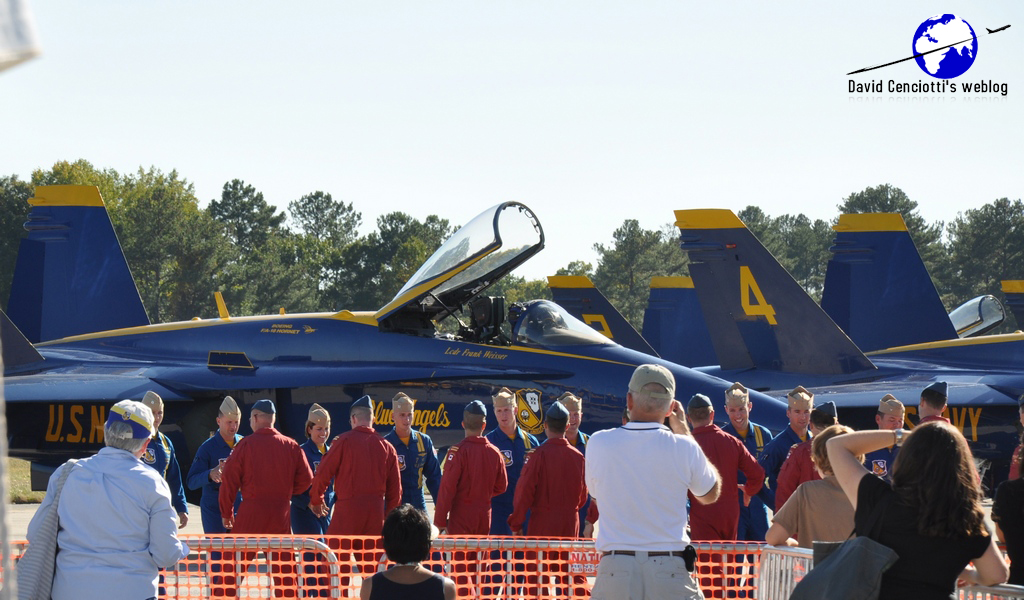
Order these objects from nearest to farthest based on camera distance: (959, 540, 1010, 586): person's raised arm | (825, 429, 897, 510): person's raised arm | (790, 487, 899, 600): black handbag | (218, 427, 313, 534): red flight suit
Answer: (790, 487, 899, 600): black handbag → (959, 540, 1010, 586): person's raised arm → (825, 429, 897, 510): person's raised arm → (218, 427, 313, 534): red flight suit

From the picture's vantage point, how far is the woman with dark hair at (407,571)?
4.15 metres

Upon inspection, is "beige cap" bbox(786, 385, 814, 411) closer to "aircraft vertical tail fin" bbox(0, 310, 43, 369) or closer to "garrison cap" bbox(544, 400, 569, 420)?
"garrison cap" bbox(544, 400, 569, 420)

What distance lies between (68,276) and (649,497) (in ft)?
43.0

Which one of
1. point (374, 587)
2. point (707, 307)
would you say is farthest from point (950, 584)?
point (707, 307)

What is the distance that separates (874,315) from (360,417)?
1308cm

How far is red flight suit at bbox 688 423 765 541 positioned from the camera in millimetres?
7508

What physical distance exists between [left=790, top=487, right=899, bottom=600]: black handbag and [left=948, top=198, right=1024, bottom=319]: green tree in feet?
220

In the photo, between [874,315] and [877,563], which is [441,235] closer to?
[874,315]

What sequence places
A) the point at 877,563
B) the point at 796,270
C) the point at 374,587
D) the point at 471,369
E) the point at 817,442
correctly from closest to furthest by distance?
the point at 877,563
the point at 374,587
the point at 817,442
the point at 471,369
the point at 796,270

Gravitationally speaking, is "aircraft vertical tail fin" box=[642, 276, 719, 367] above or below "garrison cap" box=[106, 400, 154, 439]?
above

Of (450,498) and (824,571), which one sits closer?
(824,571)

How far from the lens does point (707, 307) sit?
17188mm

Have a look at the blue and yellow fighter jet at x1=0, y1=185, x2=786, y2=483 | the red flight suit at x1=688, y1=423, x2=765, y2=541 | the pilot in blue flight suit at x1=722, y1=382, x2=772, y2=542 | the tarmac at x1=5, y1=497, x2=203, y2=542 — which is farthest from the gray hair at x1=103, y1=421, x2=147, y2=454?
the tarmac at x1=5, y1=497, x2=203, y2=542

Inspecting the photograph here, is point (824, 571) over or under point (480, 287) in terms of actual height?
under
